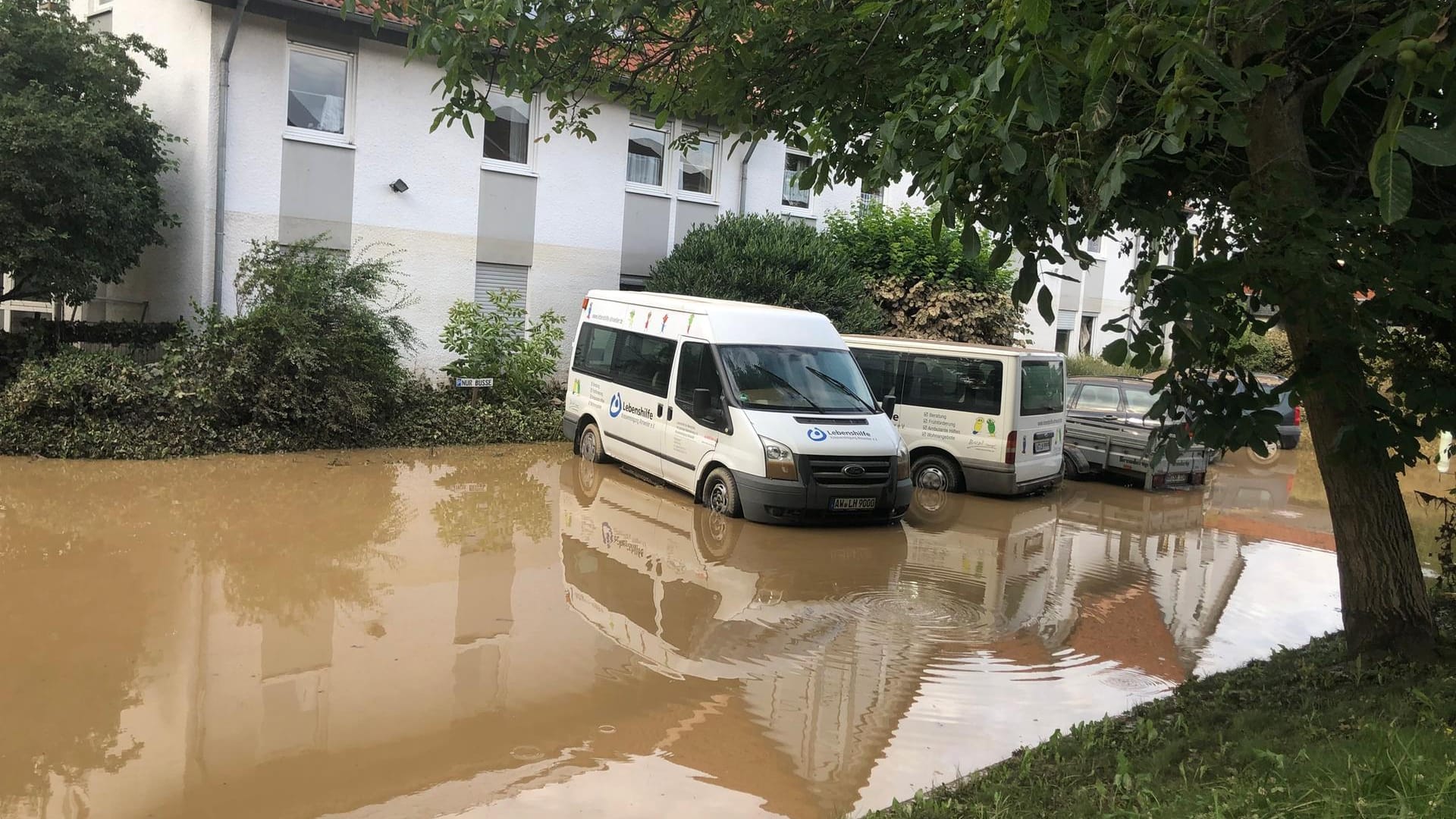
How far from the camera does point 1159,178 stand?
19.7ft

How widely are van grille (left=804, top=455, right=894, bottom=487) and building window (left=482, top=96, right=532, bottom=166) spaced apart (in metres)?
9.36

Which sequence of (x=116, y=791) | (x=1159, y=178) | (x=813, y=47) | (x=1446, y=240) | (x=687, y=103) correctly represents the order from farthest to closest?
(x=687, y=103)
(x=813, y=47)
(x=1159, y=178)
(x=1446, y=240)
(x=116, y=791)

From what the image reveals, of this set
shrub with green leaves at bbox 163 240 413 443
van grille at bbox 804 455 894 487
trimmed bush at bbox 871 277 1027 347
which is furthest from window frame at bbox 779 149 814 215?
van grille at bbox 804 455 894 487

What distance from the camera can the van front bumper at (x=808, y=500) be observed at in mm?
10812

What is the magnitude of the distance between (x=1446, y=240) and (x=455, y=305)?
45.2ft

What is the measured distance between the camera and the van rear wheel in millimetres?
14125

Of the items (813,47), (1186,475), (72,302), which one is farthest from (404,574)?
(1186,475)

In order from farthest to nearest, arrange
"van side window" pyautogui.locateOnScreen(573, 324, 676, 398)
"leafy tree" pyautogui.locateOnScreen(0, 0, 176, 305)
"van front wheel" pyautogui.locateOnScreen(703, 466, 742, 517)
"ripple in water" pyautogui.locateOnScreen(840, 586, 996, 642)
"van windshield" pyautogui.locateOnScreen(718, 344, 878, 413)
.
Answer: "van side window" pyautogui.locateOnScreen(573, 324, 676, 398), "leafy tree" pyautogui.locateOnScreen(0, 0, 176, 305), "van windshield" pyautogui.locateOnScreen(718, 344, 878, 413), "van front wheel" pyautogui.locateOnScreen(703, 466, 742, 517), "ripple in water" pyautogui.locateOnScreen(840, 586, 996, 642)

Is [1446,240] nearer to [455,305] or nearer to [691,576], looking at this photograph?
[691,576]

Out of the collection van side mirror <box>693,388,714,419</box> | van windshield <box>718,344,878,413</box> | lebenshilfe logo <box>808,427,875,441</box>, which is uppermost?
van windshield <box>718,344,878,413</box>

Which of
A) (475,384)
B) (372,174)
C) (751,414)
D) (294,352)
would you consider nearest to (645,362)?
(751,414)

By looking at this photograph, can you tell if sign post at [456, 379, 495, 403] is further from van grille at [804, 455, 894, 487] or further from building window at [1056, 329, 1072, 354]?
building window at [1056, 329, 1072, 354]

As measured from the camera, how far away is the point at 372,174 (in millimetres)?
16328

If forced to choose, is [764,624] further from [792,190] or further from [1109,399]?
[792,190]
